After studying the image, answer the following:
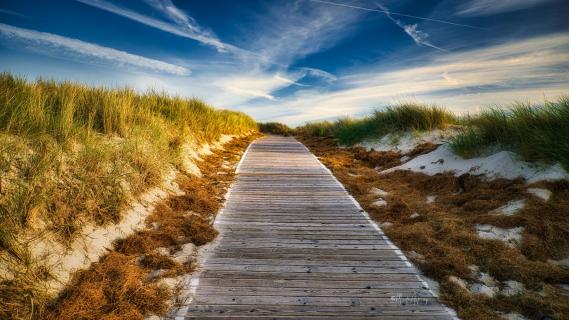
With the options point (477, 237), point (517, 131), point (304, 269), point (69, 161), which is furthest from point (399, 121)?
point (69, 161)

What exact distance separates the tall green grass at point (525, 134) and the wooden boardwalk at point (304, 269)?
3.44 metres

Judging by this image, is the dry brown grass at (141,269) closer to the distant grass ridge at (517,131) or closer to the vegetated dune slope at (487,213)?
the vegetated dune slope at (487,213)

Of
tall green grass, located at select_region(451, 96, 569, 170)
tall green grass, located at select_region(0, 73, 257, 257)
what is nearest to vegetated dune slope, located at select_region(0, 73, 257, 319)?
tall green grass, located at select_region(0, 73, 257, 257)

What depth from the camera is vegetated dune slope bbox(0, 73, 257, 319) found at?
10.1ft

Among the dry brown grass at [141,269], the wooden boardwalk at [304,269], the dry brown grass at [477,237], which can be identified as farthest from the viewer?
the dry brown grass at [477,237]

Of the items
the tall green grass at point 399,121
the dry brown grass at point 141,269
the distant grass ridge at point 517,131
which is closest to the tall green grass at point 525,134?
the distant grass ridge at point 517,131

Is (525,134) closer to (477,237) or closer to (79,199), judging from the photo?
(477,237)

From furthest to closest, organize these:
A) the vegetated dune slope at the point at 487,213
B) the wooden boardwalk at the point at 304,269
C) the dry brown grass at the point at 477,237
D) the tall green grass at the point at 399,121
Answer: the tall green grass at the point at 399,121, the vegetated dune slope at the point at 487,213, the dry brown grass at the point at 477,237, the wooden boardwalk at the point at 304,269

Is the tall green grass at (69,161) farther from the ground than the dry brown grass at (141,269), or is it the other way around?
the tall green grass at (69,161)

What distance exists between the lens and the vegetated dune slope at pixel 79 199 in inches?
121

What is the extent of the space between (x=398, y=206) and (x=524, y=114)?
12.8ft

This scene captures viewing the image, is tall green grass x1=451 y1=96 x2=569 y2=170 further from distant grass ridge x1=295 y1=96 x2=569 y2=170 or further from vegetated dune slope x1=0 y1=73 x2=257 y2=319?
vegetated dune slope x1=0 y1=73 x2=257 y2=319

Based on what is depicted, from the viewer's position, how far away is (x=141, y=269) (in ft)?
12.5

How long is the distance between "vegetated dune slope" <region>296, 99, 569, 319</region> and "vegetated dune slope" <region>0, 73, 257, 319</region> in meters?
3.02
